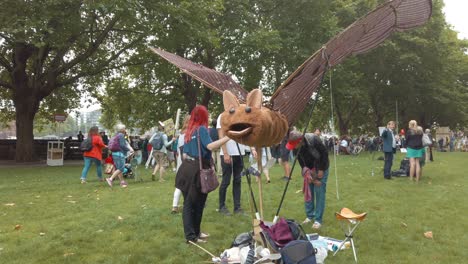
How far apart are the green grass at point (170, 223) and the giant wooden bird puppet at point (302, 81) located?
199cm

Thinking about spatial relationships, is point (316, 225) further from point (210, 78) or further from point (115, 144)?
point (115, 144)

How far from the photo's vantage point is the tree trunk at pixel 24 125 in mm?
21328

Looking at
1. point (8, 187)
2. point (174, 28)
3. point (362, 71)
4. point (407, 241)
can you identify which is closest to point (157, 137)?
point (8, 187)

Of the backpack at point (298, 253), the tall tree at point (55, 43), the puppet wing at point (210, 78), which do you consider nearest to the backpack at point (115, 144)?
the tall tree at point (55, 43)

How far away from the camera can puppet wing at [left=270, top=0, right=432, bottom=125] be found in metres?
4.00

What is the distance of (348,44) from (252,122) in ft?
4.48

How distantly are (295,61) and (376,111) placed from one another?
18045 mm

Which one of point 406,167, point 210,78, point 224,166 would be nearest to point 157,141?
point 224,166

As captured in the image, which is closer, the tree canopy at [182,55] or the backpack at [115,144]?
the backpack at [115,144]

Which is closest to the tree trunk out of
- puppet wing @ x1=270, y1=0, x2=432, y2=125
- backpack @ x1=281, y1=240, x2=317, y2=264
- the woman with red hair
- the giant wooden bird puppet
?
the woman with red hair

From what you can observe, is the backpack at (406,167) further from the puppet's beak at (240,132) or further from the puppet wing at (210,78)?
the puppet's beak at (240,132)

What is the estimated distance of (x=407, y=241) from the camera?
5867mm

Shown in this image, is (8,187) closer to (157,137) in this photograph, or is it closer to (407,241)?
(157,137)

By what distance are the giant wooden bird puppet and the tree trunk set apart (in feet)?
63.9
